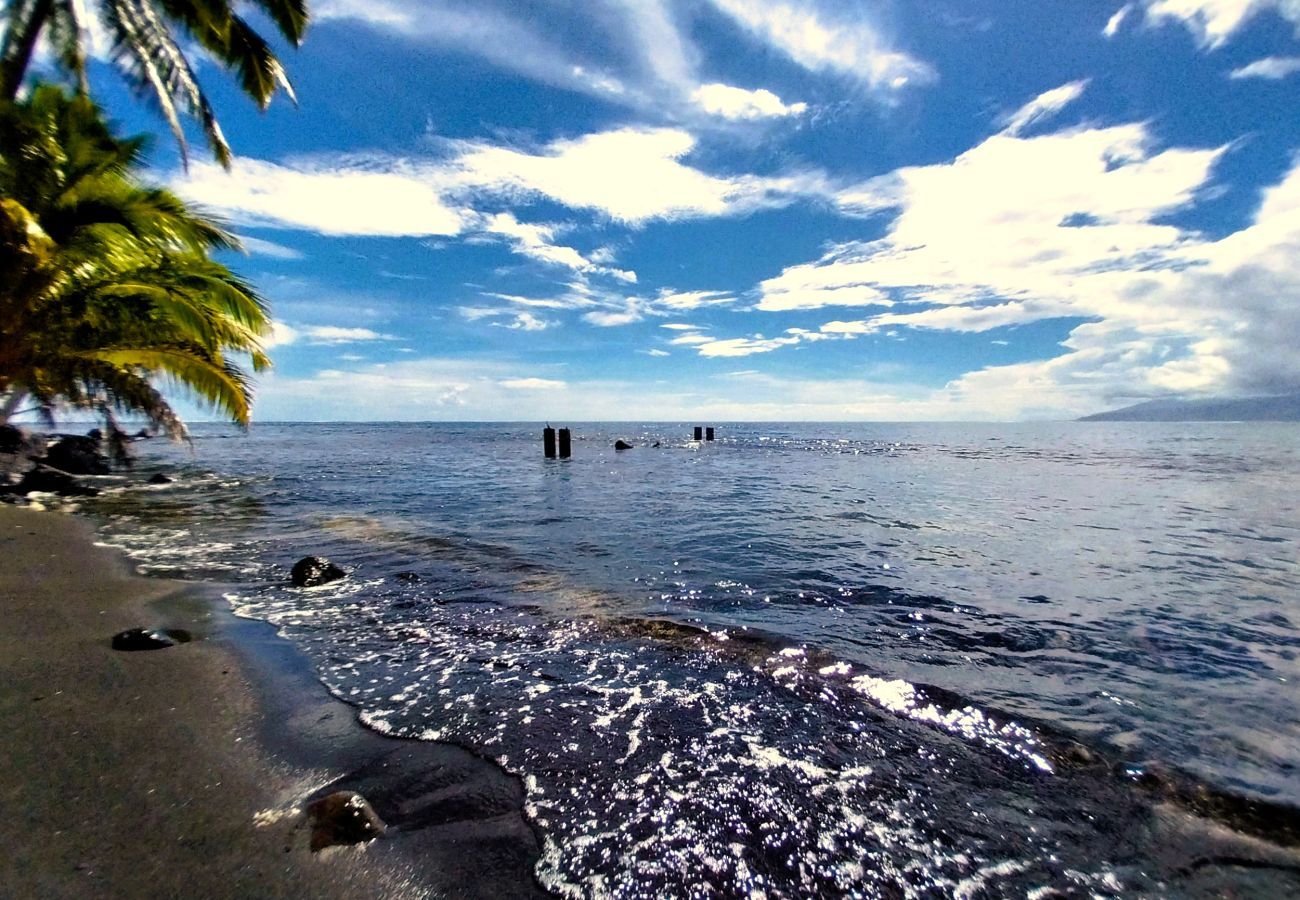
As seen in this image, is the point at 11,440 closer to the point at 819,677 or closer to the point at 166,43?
the point at 166,43

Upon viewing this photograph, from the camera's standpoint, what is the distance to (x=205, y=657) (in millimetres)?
5023

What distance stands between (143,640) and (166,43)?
1398 centimetres

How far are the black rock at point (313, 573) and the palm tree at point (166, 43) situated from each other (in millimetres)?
10765

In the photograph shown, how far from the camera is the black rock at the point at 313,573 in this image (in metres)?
7.87

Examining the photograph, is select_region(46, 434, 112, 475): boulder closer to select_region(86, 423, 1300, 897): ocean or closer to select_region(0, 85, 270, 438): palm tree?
select_region(0, 85, 270, 438): palm tree

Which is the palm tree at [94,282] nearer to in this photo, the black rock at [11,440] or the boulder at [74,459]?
the black rock at [11,440]

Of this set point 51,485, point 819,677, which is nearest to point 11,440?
point 51,485

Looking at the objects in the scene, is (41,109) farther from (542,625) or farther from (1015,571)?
(1015,571)

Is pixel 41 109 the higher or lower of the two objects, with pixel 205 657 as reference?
higher

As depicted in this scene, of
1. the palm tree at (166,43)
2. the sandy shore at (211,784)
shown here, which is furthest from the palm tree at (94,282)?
the sandy shore at (211,784)

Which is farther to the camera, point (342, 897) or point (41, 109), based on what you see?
point (41, 109)

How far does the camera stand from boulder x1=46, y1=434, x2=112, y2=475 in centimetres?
2138

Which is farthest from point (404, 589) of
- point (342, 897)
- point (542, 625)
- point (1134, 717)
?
point (1134, 717)

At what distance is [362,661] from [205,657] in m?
1.36
